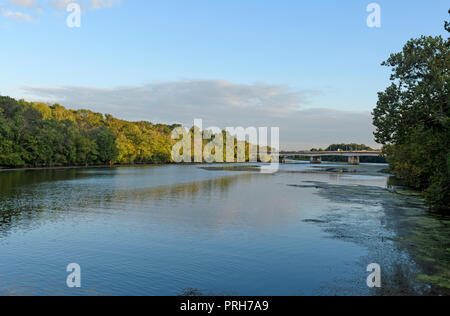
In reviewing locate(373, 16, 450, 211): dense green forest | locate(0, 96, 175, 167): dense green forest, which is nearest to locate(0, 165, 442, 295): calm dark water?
locate(373, 16, 450, 211): dense green forest

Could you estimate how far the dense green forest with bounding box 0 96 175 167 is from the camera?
97.8 metres

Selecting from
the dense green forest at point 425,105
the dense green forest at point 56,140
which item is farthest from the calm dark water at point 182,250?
the dense green forest at point 56,140

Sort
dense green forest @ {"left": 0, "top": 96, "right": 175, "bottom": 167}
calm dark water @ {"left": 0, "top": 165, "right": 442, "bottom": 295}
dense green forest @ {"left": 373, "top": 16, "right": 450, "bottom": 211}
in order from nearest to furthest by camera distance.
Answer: calm dark water @ {"left": 0, "top": 165, "right": 442, "bottom": 295}
dense green forest @ {"left": 373, "top": 16, "right": 450, "bottom": 211}
dense green forest @ {"left": 0, "top": 96, "right": 175, "bottom": 167}

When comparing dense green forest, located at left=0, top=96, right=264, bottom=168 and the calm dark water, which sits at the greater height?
dense green forest, located at left=0, top=96, right=264, bottom=168

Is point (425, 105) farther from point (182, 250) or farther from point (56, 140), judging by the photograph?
point (56, 140)

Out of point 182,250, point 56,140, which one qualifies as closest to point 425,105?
point 182,250

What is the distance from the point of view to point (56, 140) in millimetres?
111438

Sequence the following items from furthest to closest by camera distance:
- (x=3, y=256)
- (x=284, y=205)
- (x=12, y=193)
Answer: (x=12, y=193), (x=284, y=205), (x=3, y=256)

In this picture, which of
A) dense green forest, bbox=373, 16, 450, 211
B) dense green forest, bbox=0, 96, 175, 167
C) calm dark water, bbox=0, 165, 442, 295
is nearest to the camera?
calm dark water, bbox=0, 165, 442, 295

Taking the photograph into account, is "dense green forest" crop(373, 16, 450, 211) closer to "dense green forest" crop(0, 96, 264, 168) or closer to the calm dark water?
the calm dark water
